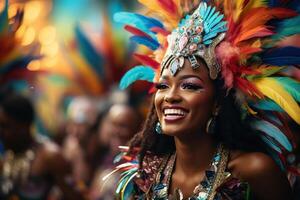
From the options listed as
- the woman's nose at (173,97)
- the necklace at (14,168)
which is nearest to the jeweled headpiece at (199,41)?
the woman's nose at (173,97)

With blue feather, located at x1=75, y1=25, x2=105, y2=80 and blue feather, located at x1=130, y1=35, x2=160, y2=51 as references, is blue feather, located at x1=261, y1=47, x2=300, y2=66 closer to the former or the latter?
blue feather, located at x1=130, y1=35, x2=160, y2=51

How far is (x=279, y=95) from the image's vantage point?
4.18 m

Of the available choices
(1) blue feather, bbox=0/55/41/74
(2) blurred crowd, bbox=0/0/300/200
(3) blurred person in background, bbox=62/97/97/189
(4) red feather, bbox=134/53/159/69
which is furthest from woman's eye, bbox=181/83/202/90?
(3) blurred person in background, bbox=62/97/97/189

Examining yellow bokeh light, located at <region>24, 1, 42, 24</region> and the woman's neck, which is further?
yellow bokeh light, located at <region>24, 1, 42, 24</region>

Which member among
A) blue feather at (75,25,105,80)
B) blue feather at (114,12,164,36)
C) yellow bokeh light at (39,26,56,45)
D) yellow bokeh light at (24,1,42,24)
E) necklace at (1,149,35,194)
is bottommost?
necklace at (1,149,35,194)

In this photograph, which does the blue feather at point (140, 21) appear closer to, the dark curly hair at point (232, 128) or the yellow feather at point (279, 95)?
the dark curly hair at point (232, 128)

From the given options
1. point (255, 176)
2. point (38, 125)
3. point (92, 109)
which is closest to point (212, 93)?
point (255, 176)

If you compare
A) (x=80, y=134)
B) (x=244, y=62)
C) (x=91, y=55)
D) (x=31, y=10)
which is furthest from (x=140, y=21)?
(x=91, y=55)

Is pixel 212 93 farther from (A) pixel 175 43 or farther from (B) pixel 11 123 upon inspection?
(B) pixel 11 123

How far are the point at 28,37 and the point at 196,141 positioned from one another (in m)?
3.72

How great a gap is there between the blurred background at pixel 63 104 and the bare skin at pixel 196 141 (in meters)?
1.49

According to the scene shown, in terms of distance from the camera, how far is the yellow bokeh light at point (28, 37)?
24.5 feet

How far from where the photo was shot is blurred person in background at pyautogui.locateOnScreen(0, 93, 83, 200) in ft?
23.0

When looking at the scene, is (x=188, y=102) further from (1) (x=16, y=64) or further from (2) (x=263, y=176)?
(1) (x=16, y=64)
